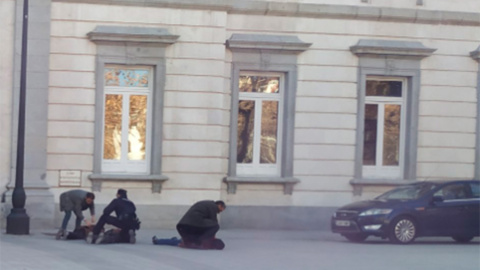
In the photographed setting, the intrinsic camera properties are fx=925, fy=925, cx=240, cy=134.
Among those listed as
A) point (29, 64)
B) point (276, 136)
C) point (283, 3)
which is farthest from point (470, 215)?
point (29, 64)

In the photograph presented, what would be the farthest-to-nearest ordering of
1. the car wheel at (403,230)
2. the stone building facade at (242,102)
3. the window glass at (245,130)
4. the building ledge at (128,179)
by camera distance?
the window glass at (245,130)
the building ledge at (128,179)
the stone building facade at (242,102)
the car wheel at (403,230)

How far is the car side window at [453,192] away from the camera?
20875 mm

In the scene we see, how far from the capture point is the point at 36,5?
21391 mm

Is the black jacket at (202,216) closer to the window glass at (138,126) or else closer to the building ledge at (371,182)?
the window glass at (138,126)

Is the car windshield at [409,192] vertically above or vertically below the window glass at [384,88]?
below

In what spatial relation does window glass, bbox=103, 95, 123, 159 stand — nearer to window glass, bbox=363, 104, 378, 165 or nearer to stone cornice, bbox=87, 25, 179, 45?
stone cornice, bbox=87, 25, 179, 45

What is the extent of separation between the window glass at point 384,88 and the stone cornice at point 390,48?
36.7 inches

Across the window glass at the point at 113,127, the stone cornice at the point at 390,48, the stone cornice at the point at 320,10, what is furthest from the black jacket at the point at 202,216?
the stone cornice at the point at 390,48

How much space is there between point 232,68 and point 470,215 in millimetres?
6697

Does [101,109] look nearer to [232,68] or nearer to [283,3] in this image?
[232,68]

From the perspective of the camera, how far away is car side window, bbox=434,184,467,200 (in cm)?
2088

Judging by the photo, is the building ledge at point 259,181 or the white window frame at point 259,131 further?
the white window frame at point 259,131

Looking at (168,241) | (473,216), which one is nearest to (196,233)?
(168,241)

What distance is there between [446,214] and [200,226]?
5873 mm
